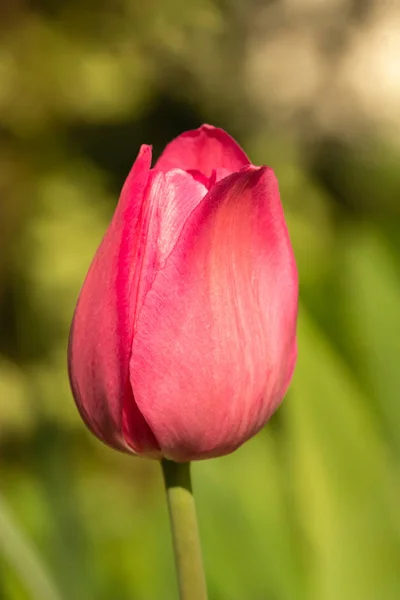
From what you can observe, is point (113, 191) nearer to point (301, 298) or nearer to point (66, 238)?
point (66, 238)

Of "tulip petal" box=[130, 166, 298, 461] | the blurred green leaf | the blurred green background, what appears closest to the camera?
"tulip petal" box=[130, 166, 298, 461]

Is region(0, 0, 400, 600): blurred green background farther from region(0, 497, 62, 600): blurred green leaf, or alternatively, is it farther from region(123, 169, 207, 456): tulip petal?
region(123, 169, 207, 456): tulip petal

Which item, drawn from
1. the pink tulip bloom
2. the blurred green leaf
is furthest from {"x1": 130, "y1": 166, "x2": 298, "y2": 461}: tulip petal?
the blurred green leaf

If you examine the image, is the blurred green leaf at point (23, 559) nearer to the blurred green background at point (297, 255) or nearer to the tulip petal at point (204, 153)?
the blurred green background at point (297, 255)

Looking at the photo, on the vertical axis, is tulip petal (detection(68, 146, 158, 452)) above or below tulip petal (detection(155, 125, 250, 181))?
below

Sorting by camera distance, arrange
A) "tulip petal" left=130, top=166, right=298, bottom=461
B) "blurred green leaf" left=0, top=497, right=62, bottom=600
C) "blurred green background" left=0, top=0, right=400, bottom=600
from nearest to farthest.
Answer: "tulip petal" left=130, top=166, right=298, bottom=461 → "blurred green leaf" left=0, top=497, right=62, bottom=600 → "blurred green background" left=0, top=0, right=400, bottom=600

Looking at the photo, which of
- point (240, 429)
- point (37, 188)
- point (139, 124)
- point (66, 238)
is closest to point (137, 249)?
point (240, 429)
